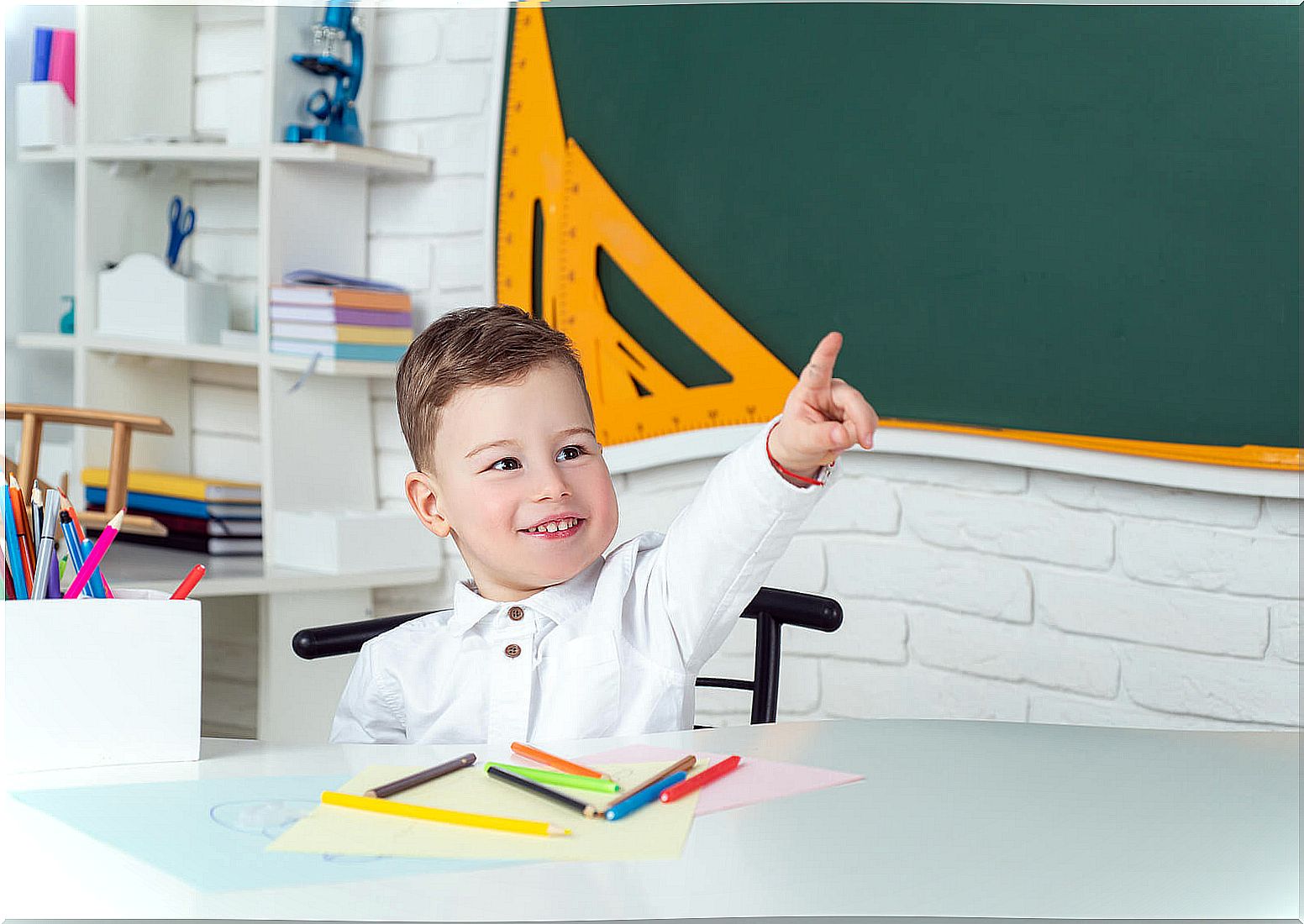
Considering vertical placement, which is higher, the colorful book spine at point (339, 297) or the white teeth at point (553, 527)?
the colorful book spine at point (339, 297)

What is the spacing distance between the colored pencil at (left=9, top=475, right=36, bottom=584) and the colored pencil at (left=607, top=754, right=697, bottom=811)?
368mm

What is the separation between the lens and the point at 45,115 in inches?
89.2

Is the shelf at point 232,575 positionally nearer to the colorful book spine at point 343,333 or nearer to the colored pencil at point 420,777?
the colorful book spine at point 343,333

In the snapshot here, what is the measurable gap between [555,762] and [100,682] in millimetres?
265

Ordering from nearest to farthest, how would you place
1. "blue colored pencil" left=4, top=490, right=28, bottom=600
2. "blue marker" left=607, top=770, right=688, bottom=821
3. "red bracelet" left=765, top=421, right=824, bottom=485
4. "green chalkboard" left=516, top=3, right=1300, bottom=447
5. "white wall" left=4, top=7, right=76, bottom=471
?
1. "blue marker" left=607, top=770, right=688, bottom=821
2. "blue colored pencil" left=4, top=490, right=28, bottom=600
3. "red bracelet" left=765, top=421, right=824, bottom=485
4. "green chalkboard" left=516, top=3, right=1300, bottom=447
5. "white wall" left=4, top=7, right=76, bottom=471

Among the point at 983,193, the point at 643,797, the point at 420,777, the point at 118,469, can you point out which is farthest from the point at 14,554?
the point at 118,469

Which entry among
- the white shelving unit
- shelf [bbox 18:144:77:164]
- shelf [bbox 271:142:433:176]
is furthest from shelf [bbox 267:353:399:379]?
shelf [bbox 18:144:77:164]

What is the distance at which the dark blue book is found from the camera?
6.87ft

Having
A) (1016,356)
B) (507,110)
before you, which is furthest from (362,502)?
(1016,356)

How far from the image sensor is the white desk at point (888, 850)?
1.73 ft

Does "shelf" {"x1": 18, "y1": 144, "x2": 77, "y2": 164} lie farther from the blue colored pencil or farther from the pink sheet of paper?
the pink sheet of paper

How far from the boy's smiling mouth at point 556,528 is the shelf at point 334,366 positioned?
1.05 metres

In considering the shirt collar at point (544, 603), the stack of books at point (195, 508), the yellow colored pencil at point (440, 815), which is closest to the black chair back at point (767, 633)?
the shirt collar at point (544, 603)

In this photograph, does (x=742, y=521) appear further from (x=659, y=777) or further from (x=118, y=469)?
(x=118, y=469)
